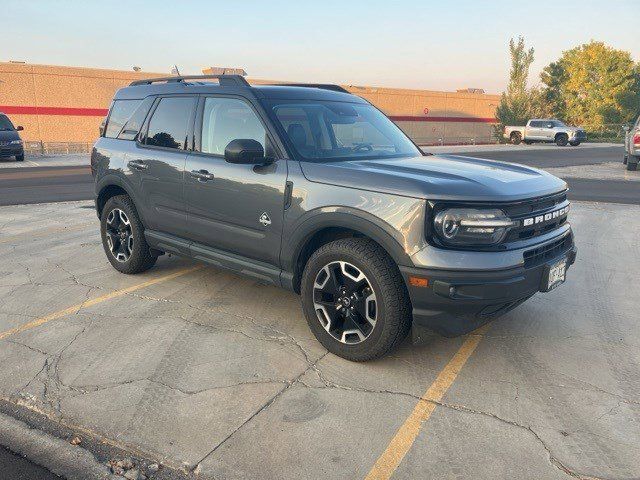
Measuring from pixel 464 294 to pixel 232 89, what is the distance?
2576 mm

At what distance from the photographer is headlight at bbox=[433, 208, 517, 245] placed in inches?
→ 128

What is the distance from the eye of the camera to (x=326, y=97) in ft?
15.7

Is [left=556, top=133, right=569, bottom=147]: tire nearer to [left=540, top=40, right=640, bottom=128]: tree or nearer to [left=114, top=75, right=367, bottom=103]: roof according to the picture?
[left=540, top=40, right=640, bottom=128]: tree

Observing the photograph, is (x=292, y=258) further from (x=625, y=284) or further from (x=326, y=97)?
(x=625, y=284)

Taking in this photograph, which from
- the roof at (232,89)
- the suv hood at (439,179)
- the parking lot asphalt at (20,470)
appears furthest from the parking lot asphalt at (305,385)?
the roof at (232,89)

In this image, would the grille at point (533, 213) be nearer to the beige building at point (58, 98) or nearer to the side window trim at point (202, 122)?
the side window trim at point (202, 122)

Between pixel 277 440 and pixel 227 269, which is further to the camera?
pixel 227 269

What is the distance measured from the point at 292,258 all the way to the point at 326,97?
1.66m

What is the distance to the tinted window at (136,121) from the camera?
536 centimetres

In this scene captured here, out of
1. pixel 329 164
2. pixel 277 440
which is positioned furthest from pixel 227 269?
pixel 277 440

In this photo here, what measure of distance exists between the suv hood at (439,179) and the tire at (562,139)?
35.9 metres

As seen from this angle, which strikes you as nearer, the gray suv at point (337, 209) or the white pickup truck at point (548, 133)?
the gray suv at point (337, 209)

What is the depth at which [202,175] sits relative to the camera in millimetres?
4520

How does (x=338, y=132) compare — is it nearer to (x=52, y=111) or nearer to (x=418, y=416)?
(x=418, y=416)
